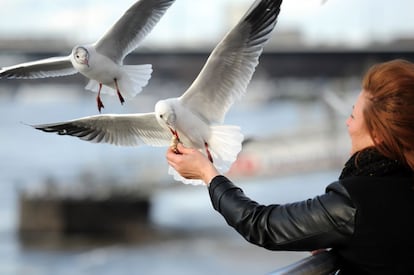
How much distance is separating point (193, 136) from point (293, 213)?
0.54m

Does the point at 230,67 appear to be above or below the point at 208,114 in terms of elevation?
above

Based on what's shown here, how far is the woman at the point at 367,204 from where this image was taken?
0.98 metres

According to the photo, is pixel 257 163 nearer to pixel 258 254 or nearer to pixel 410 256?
pixel 258 254

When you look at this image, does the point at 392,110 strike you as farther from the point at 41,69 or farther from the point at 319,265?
the point at 41,69

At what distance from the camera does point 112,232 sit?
39.6ft

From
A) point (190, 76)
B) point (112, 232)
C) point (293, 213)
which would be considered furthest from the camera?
point (190, 76)

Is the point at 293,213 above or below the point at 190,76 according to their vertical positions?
below

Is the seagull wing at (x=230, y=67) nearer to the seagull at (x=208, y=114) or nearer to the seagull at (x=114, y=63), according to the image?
the seagull at (x=208, y=114)

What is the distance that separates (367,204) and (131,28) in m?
0.88

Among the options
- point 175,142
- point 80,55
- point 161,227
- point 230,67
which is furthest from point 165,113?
point 161,227

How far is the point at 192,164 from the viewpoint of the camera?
119 cm

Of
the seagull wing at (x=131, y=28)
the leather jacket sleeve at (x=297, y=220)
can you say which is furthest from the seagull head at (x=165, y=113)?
the leather jacket sleeve at (x=297, y=220)

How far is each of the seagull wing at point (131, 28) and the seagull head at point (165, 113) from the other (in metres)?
0.25

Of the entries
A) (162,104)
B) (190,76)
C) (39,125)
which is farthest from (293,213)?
(190,76)
